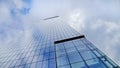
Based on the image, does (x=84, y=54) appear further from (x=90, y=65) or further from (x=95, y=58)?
(x=90, y=65)

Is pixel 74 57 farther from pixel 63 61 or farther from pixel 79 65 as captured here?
pixel 79 65

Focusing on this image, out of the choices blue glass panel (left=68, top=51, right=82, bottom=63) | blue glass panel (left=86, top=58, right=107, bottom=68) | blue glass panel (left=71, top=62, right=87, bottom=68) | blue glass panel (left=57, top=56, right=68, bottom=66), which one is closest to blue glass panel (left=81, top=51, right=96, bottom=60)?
blue glass panel (left=68, top=51, right=82, bottom=63)

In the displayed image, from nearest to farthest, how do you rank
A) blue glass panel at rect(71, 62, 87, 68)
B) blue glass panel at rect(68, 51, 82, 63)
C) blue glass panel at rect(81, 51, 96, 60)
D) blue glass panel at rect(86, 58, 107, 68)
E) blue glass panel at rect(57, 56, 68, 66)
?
blue glass panel at rect(86, 58, 107, 68), blue glass panel at rect(71, 62, 87, 68), blue glass panel at rect(81, 51, 96, 60), blue glass panel at rect(68, 51, 82, 63), blue glass panel at rect(57, 56, 68, 66)

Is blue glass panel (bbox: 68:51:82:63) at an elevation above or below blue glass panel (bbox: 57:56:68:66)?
above

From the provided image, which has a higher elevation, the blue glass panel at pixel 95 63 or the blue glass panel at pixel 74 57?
the blue glass panel at pixel 95 63

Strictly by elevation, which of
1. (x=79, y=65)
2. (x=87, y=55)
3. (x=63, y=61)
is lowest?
(x=63, y=61)

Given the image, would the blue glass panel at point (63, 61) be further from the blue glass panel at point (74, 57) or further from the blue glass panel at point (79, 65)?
the blue glass panel at point (79, 65)

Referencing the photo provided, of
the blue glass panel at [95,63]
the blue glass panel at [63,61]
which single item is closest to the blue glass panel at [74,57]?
the blue glass panel at [63,61]

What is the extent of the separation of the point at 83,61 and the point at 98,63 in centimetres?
242

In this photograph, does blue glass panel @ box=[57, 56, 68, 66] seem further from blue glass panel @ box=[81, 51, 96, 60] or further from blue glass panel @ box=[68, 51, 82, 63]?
blue glass panel @ box=[81, 51, 96, 60]

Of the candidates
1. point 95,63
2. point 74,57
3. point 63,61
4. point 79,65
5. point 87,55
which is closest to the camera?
point 95,63

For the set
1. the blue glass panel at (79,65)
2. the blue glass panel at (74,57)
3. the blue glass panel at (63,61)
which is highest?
the blue glass panel at (79,65)

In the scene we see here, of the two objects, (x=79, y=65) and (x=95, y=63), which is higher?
(x=95, y=63)

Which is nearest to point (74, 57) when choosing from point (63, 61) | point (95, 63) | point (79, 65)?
point (63, 61)
